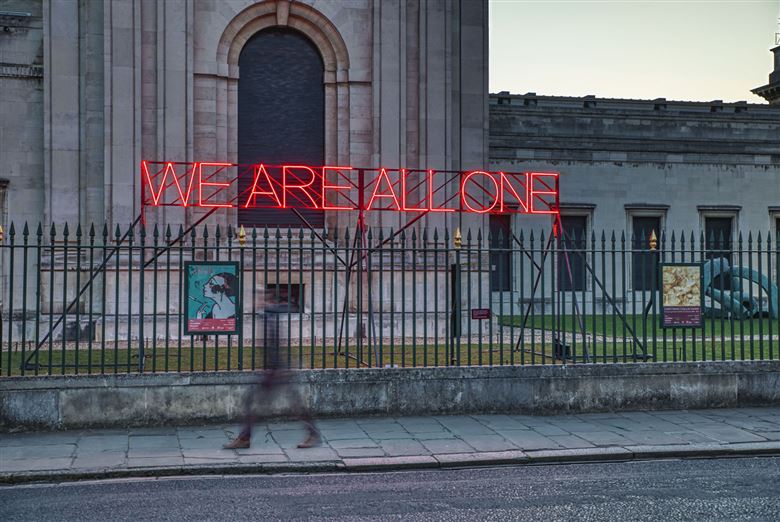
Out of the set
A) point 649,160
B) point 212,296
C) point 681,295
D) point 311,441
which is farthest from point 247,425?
point 649,160

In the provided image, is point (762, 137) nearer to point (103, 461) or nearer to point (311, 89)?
point (311, 89)

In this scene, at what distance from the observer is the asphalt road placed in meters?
7.75

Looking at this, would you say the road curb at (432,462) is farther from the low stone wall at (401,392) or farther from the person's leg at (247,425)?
the low stone wall at (401,392)

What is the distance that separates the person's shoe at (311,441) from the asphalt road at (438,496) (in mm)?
1074

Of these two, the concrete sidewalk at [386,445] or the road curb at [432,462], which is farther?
the concrete sidewalk at [386,445]

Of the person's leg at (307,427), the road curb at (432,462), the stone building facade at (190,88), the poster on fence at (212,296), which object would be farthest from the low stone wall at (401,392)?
the stone building facade at (190,88)

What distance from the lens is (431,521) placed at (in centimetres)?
754

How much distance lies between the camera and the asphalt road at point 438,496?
7750 mm

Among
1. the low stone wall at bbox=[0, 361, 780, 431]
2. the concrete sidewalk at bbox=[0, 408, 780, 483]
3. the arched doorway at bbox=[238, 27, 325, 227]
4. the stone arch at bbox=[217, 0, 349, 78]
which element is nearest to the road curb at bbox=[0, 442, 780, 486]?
the concrete sidewalk at bbox=[0, 408, 780, 483]

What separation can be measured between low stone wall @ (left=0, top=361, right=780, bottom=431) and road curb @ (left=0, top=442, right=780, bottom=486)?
7.26 ft

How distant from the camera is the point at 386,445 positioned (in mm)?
10648

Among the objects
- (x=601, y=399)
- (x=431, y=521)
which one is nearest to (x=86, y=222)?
(x=601, y=399)

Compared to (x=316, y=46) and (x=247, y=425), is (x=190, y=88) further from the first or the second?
(x=247, y=425)

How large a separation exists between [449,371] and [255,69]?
13.2 m
